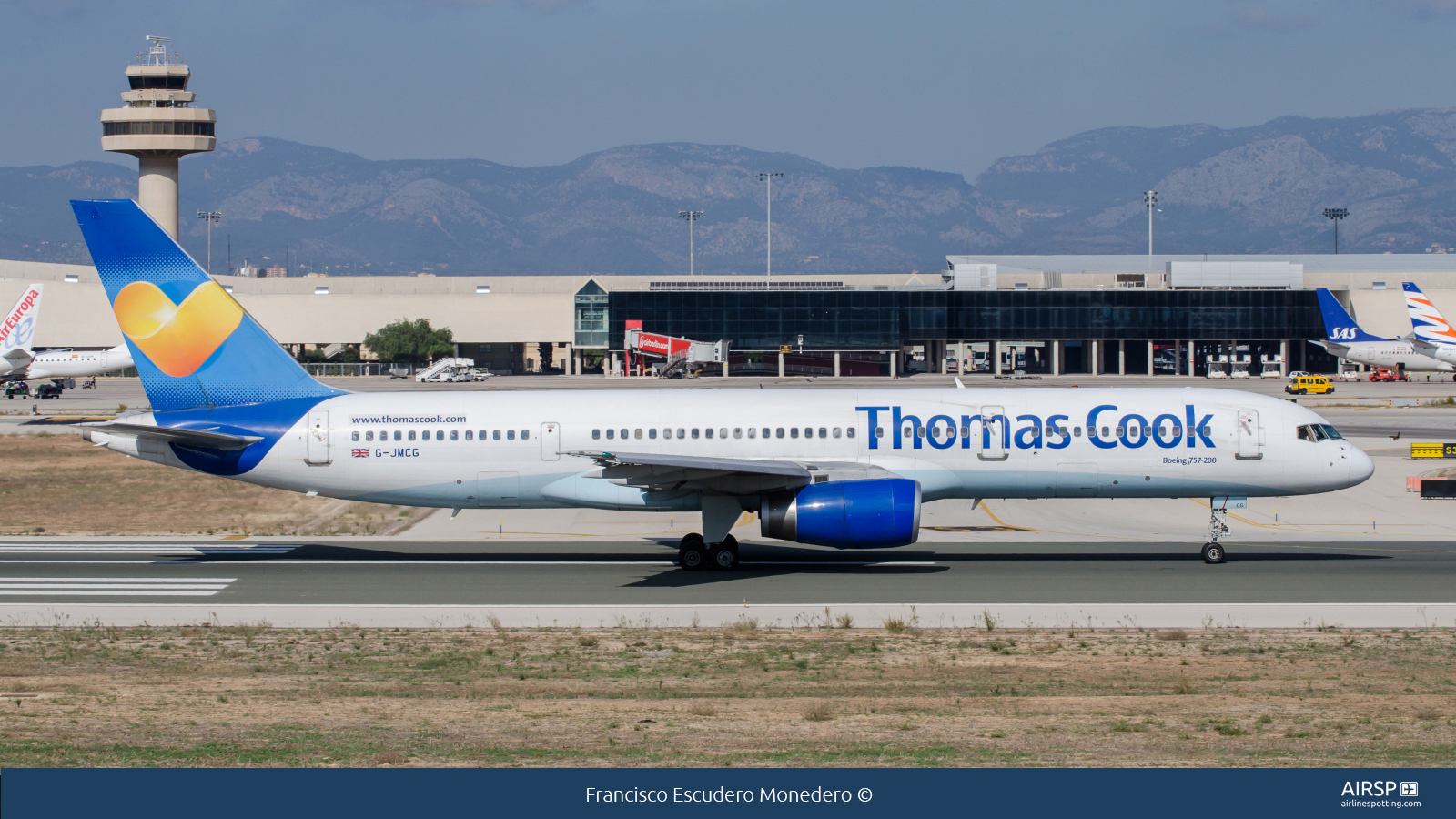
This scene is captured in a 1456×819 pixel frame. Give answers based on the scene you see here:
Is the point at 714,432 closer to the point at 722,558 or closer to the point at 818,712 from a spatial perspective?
the point at 722,558

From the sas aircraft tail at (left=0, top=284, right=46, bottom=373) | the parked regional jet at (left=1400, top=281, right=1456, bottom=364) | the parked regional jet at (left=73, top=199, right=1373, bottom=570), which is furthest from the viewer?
the parked regional jet at (left=1400, top=281, right=1456, bottom=364)

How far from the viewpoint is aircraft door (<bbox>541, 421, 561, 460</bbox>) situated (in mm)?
31625

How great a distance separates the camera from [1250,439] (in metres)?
31.1

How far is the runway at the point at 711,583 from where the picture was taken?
25453mm

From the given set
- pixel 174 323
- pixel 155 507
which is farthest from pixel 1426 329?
pixel 174 323

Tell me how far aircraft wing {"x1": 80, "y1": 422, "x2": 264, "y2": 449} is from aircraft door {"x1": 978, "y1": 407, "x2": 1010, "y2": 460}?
18.5m

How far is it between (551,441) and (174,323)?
33.3 ft

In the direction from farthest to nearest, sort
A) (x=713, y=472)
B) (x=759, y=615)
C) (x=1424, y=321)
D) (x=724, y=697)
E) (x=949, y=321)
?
(x=949, y=321), (x=1424, y=321), (x=713, y=472), (x=759, y=615), (x=724, y=697)

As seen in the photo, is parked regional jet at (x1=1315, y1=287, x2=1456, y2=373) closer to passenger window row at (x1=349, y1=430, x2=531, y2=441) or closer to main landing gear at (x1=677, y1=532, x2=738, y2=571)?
main landing gear at (x1=677, y1=532, x2=738, y2=571)

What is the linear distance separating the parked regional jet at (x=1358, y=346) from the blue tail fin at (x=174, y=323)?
110 m

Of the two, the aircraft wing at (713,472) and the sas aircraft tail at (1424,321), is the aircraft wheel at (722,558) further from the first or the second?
the sas aircraft tail at (1424,321)

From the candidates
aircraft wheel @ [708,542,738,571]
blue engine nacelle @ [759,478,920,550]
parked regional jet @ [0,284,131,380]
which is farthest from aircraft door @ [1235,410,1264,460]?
parked regional jet @ [0,284,131,380]

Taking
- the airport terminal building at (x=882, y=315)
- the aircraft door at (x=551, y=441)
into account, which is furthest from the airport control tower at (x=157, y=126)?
the aircraft door at (x=551, y=441)
